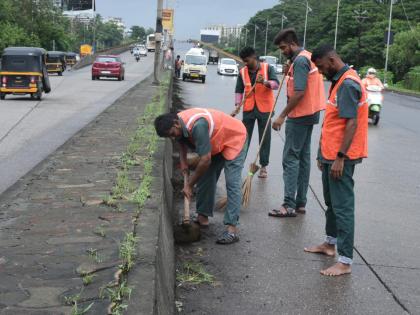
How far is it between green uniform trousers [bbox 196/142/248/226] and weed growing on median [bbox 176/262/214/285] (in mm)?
812

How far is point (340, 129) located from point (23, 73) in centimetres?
2009

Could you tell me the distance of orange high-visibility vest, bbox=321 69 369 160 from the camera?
4938 millimetres

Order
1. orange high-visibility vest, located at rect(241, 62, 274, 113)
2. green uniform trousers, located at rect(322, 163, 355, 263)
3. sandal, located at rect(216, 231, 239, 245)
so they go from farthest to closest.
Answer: orange high-visibility vest, located at rect(241, 62, 274, 113) < sandal, located at rect(216, 231, 239, 245) < green uniform trousers, located at rect(322, 163, 355, 263)

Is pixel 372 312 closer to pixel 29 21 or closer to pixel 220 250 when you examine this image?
pixel 220 250

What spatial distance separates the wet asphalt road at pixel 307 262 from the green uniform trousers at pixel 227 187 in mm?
242

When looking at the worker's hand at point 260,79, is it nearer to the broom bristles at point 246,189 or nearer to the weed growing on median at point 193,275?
the broom bristles at point 246,189

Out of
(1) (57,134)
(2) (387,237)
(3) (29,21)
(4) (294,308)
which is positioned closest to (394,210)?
(2) (387,237)

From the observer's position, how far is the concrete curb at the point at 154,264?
10.9 ft

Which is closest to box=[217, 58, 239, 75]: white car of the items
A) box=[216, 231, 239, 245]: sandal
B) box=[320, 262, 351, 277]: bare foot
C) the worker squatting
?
the worker squatting

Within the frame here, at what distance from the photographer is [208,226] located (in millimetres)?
6293

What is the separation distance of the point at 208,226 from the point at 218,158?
706mm

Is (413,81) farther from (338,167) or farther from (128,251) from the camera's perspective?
(128,251)

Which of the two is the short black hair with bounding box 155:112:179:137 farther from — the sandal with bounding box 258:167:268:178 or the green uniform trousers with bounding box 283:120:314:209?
the sandal with bounding box 258:167:268:178

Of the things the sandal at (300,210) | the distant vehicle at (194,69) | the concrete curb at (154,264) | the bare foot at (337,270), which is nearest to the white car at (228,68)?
the distant vehicle at (194,69)
